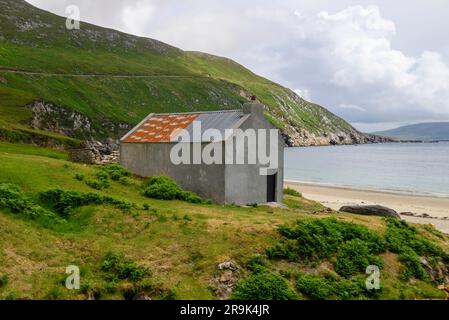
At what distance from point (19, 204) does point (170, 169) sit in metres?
14.4

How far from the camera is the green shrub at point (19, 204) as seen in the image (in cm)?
1931

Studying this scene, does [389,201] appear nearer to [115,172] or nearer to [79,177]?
[115,172]

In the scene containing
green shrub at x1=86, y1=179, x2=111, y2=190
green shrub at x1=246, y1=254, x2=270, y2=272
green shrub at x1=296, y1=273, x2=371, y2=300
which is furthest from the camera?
green shrub at x1=86, y1=179, x2=111, y2=190

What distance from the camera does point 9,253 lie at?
16547mm

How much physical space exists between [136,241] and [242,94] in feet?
602

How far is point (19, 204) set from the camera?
1958 cm

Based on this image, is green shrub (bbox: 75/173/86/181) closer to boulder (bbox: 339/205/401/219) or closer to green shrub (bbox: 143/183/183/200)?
green shrub (bbox: 143/183/183/200)

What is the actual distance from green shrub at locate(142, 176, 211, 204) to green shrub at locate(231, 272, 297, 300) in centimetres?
1105

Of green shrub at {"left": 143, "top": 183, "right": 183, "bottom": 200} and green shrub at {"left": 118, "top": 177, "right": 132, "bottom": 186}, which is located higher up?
green shrub at {"left": 118, "top": 177, "right": 132, "bottom": 186}

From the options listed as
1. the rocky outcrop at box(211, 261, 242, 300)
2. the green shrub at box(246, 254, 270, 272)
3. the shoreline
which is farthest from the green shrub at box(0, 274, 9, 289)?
the shoreline

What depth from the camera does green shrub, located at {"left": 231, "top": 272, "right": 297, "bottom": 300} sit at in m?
16.1

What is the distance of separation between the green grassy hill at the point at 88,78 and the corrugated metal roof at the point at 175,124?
17.1 meters

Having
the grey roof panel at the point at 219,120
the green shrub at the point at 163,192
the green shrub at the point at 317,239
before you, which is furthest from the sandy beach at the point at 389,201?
the green shrub at the point at 163,192

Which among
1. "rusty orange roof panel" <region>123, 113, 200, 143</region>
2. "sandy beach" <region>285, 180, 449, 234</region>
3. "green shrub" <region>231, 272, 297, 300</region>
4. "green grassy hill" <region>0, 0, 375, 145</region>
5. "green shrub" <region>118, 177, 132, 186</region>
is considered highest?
"green grassy hill" <region>0, 0, 375, 145</region>
